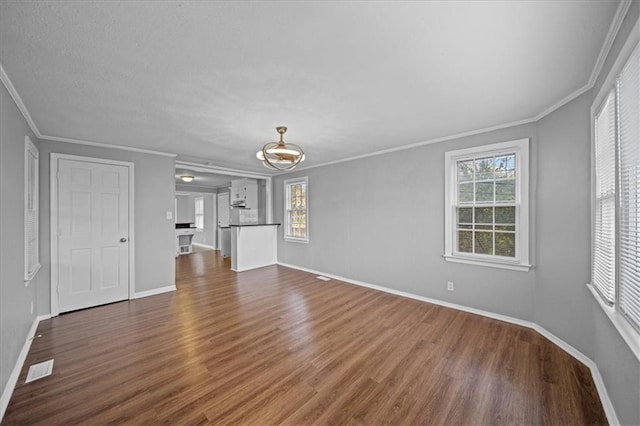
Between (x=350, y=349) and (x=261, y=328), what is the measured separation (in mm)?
1083

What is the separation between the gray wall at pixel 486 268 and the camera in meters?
2.13

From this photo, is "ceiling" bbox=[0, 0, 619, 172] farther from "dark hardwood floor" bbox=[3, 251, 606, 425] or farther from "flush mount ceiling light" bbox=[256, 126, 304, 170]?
"dark hardwood floor" bbox=[3, 251, 606, 425]

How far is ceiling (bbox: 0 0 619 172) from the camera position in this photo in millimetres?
1292

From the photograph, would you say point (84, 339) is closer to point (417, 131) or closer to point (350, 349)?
point (350, 349)

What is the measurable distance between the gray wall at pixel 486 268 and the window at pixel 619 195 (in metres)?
0.18

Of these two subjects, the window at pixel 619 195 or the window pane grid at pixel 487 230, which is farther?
the window pane grid at pixel 487 230

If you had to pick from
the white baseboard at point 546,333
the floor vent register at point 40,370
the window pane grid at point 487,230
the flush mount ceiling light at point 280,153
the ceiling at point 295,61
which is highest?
the ceiling at point 295,61

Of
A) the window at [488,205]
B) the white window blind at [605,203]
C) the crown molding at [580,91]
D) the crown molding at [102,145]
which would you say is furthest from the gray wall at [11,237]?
the window at [488,205]

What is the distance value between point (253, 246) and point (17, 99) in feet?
14.3

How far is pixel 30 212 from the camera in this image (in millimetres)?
2746

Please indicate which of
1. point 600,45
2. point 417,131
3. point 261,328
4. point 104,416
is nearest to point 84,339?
point 104,416

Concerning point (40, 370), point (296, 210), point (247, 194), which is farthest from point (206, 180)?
point (40, 370)

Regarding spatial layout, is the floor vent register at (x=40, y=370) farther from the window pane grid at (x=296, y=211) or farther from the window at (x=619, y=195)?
the window pane grid at (x=296, y=211)

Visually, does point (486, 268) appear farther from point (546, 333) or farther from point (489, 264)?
point (546, 333)
